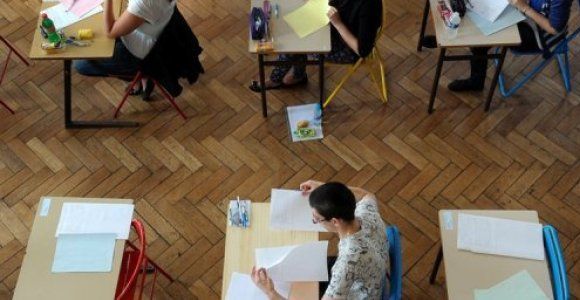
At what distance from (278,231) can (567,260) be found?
181 cm

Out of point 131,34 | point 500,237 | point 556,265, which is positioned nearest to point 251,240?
point 500,237

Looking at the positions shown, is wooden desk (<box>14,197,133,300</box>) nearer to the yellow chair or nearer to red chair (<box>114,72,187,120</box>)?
red chair (<box>114,72,187,120</box>)

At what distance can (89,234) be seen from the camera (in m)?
2.62

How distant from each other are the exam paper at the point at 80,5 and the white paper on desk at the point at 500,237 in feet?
7.76

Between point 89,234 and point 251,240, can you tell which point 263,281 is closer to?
point 251,240

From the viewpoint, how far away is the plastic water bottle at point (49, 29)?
3.30m

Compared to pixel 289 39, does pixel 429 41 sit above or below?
below

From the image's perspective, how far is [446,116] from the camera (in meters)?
4.00

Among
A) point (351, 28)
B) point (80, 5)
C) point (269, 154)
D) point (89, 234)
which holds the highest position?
point (80, 5)

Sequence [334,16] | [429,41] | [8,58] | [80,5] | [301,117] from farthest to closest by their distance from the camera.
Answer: [429,41] → [8,58] → [301,117] → [80,5] → [334,16]

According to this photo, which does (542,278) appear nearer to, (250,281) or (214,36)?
(250,281)

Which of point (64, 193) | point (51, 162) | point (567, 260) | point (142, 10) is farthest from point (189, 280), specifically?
point (567, 260)

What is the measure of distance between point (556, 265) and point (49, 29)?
2.78 metres

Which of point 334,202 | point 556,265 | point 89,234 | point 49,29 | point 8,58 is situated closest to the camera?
point 334,202
